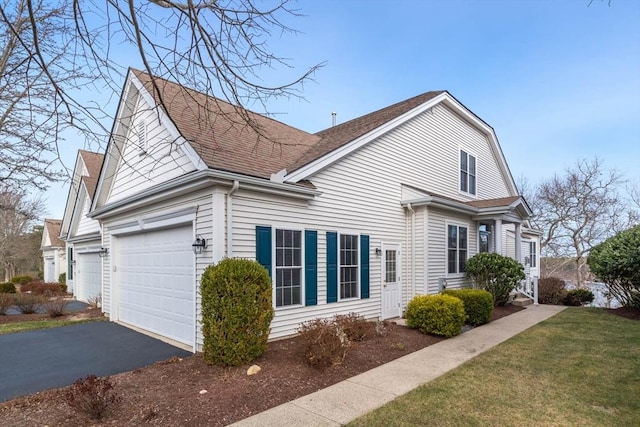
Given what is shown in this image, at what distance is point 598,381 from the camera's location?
5332mm

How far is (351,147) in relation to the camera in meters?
9.34

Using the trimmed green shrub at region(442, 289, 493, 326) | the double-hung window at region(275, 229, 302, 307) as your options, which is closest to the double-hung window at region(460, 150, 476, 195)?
the trimmed green shrub at region(442, 289, 493, 326)

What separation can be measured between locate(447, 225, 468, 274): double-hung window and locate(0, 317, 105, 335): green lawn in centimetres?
1096

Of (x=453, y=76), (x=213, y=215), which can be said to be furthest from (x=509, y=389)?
(x=453, y=76)

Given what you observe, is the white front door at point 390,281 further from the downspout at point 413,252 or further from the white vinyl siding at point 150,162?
the white vinyl siding at point 150,162

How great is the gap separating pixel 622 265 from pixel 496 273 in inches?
127

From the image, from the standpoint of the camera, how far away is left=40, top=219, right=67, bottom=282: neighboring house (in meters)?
24.1

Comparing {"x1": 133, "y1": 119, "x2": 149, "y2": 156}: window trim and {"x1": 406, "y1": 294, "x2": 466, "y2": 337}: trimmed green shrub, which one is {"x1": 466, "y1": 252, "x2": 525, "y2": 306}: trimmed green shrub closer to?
{"x1": 406, "y1": 294, "x2": 466, "y2": 337}: trimmed green shrub

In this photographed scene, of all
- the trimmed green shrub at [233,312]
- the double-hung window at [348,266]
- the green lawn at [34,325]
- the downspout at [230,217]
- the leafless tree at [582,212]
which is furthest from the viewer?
the leafless tree at [582,212]

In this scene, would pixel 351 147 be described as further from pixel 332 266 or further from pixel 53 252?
pixel 53 252

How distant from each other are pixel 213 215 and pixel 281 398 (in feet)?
10.9

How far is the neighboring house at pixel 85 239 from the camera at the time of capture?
599 inches

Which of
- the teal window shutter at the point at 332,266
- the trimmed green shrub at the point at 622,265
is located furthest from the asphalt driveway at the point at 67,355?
the trimmed green shrub at the point at 622,265

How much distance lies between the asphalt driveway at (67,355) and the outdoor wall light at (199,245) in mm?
2025
